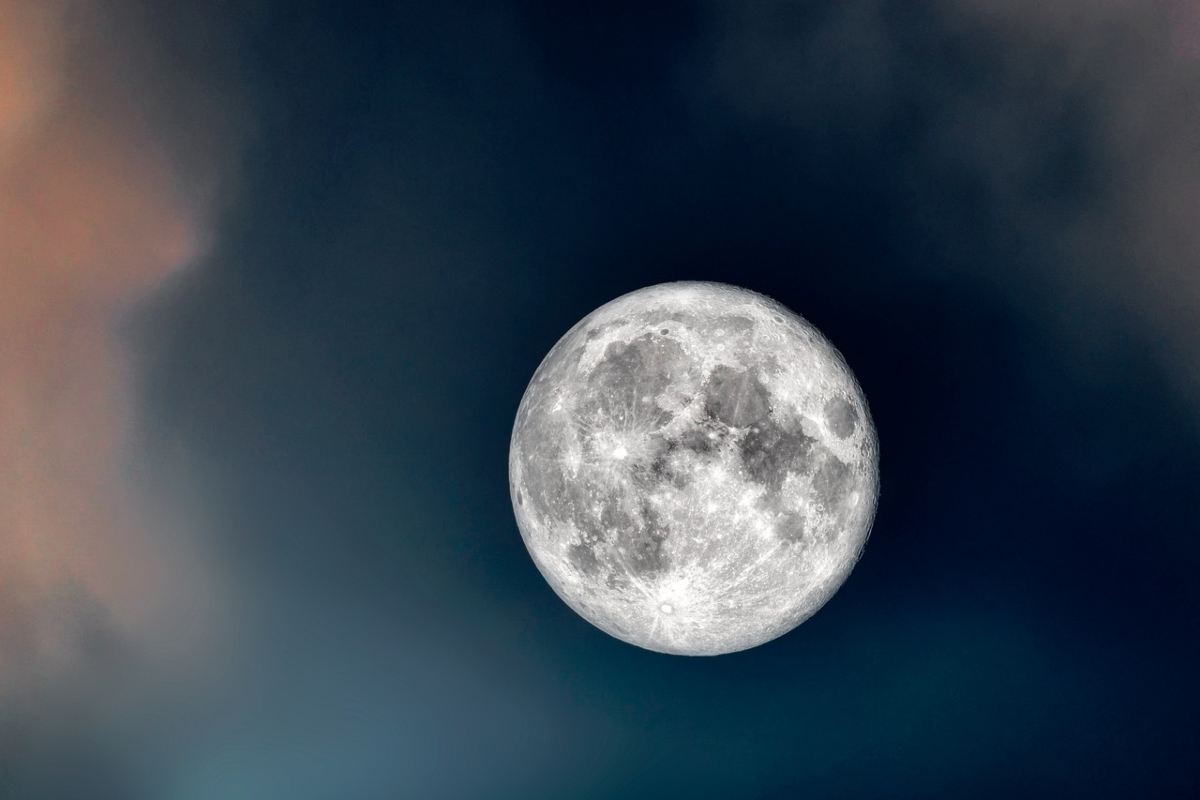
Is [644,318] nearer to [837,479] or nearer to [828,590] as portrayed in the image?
[837,479]

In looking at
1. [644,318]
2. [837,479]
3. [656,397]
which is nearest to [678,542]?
[656,397]

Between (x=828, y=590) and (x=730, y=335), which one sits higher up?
(x=730, y=335)

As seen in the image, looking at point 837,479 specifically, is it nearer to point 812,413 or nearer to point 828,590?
point 812,413

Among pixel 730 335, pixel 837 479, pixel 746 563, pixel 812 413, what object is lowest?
pixel 746 563

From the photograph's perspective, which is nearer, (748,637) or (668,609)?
(668,609)

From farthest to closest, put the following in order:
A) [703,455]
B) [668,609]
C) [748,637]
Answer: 1. [748,637]
2. [668,609]
3. [703,455]

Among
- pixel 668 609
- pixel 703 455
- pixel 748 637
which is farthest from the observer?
pixel 748 637

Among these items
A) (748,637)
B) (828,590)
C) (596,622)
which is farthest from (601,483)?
(828,590)
